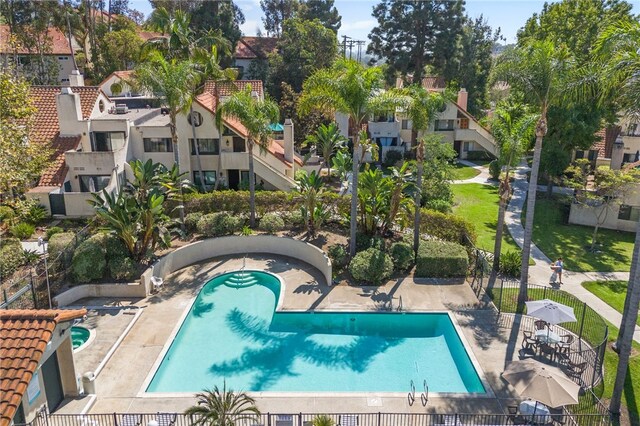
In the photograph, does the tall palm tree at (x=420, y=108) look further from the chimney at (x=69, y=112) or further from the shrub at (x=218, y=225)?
the chimney at (x=69, y=112)

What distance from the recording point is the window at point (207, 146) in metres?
35.4

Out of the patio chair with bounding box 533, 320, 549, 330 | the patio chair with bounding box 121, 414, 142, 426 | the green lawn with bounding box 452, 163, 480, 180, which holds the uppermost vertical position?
the green lawn with bounding box 452, 163, 480, 180

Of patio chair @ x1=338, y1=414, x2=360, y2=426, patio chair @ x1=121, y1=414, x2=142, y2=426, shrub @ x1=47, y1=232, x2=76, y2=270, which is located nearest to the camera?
patio chair @ x1=338, y1=414, x2=360, y2=426

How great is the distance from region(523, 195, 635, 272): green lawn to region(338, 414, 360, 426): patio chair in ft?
60.6

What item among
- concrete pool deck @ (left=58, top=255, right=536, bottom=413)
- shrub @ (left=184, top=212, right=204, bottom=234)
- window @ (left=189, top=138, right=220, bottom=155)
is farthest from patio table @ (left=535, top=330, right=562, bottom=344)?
window @ (left=189, top=138, right=220, bottom=155)

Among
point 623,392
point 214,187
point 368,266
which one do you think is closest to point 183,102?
point 214,187

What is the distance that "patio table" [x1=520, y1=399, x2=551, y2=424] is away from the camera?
1454cm

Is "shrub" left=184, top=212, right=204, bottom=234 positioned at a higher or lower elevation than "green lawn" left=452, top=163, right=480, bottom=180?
lower

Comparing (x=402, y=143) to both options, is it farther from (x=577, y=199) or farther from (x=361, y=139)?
(x=361, y=139)

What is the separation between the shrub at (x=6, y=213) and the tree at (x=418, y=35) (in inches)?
1873

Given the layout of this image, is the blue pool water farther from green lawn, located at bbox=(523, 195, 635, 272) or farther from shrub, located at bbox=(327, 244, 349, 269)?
green lawn, located at bbox=(523, 195, 635, 272)

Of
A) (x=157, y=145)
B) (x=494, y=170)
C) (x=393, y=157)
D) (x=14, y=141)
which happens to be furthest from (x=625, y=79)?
(x=393, y=157)

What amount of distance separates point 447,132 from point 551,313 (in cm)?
3705

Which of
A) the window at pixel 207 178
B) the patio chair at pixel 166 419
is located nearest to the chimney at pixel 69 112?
the window at pixel 207 178
